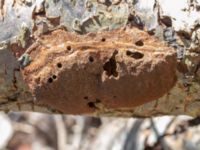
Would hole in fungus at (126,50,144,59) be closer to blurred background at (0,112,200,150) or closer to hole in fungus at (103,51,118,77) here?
hole in fungus at (103,51,118,77)

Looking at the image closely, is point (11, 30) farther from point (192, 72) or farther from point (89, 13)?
point (192, 72)

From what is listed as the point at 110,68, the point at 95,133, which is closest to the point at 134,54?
the point at 110,68

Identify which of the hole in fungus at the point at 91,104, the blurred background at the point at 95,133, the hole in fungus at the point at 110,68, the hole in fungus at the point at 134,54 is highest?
the hole in fungus at the point at 134,54

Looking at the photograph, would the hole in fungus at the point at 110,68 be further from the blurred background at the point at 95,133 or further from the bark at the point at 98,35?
A: the blurred background at the point at 95,133

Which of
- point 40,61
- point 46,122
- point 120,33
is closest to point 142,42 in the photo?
point 120,33

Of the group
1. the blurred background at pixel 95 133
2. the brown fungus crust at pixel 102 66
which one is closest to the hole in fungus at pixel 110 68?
the brown fungus crust at pixel 102 66

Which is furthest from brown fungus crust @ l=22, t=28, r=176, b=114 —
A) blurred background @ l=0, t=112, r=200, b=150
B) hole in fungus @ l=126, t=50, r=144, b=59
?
blurred background @ l=0, t=112, r=200, b=150
